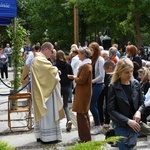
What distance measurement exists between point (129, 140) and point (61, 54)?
377 centimetres

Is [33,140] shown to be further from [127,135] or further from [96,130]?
[127,135]

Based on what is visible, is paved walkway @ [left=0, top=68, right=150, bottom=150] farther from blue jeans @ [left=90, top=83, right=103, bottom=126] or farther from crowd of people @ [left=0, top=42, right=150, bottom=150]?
blue jeans @ [left=90, top=83, right=103, bottom=126]

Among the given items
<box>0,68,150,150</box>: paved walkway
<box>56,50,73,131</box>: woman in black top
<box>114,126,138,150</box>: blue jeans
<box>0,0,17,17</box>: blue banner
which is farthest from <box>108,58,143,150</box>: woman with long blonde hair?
<box>0,0,17,17</box>: blue banner

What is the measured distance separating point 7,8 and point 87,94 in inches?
140

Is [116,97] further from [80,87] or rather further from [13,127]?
[13,127]

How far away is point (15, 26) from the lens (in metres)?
9.38

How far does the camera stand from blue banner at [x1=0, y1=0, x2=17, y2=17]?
8.74m

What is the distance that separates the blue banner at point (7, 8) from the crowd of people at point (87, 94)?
6.68 ft

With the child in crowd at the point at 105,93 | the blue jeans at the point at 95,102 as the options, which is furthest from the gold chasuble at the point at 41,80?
the child in crowd at the point at 105,93

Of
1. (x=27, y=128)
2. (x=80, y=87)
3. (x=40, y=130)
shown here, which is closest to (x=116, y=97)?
(x=80, y=87)

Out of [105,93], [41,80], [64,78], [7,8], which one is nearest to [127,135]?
[41,80]

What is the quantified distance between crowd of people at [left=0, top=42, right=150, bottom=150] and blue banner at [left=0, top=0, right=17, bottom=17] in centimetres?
204

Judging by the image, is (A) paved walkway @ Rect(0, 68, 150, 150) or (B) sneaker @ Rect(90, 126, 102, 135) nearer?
(A) paved walkway @ Rect(0, 68, 150, 150)

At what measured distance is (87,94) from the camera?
6.53 metres
